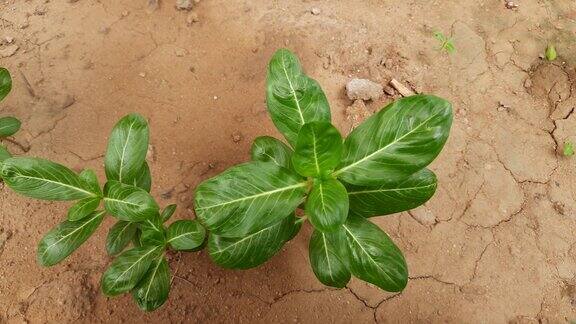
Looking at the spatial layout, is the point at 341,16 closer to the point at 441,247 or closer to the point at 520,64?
the point at 520,64

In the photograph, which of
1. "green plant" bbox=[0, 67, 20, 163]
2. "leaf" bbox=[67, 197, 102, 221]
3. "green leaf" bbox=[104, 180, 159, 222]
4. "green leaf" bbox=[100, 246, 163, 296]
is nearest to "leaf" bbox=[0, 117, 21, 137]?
"green plant" bbox=[0, 67, 20, 163]

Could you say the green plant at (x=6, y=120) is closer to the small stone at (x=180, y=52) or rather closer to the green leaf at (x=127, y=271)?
the green leaf at (x=127, y=271)

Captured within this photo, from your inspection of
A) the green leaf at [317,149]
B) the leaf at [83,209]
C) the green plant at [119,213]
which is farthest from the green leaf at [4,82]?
the green leaf at [317,149]

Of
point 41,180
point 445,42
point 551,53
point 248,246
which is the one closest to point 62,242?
point 41,180

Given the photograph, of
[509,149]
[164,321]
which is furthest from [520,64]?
[164,321]

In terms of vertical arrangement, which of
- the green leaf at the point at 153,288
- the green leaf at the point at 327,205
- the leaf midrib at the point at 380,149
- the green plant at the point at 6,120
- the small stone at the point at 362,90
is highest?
the leaf midrib at the point at 380,149

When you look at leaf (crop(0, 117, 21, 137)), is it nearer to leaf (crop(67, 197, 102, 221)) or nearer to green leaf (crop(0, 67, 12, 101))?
green leaf (crop(0, 67, 12, 101))

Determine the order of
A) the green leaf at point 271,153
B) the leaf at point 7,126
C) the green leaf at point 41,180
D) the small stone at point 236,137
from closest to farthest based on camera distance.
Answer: the green leaf at point 41,180 → the green leaf at point 271,153 → the leaf at point 7,126 → the small stone at point 236,137

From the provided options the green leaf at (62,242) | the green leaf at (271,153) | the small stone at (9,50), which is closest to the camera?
the green leaf at (62,242)
